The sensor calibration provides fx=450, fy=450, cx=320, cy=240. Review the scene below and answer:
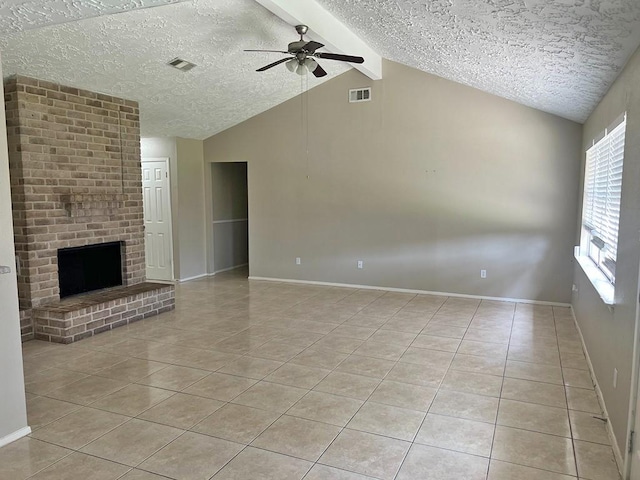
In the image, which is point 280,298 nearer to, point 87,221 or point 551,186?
point 87,221

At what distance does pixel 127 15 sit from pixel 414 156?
13.0ft

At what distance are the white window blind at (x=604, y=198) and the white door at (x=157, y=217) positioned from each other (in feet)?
19.4

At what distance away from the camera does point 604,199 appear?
3646 mm

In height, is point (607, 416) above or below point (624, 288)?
below

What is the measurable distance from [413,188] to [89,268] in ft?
14.2

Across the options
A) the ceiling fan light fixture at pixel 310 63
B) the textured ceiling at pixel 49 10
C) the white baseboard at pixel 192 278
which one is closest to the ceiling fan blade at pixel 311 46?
the ceiling fan light fixture at pixel 310 63

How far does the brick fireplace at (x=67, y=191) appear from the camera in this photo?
4445 mm

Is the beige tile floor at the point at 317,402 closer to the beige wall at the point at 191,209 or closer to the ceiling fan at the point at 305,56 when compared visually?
the beige wall at the point at 191,209

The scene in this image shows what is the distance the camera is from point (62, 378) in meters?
3.54

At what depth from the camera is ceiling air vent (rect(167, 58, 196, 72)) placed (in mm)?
4738

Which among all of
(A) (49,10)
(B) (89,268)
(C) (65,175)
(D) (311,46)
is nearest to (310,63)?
(D) (311,46)

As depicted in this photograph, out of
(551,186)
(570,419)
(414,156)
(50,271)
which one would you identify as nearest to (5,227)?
(50,271)

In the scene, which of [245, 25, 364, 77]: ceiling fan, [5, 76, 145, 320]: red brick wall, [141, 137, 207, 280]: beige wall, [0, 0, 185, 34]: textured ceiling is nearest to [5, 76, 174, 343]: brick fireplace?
[5, 76, 145, 320]: red brick wall

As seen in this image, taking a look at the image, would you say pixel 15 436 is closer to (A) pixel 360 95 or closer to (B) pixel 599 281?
(B) pixel 599 281
